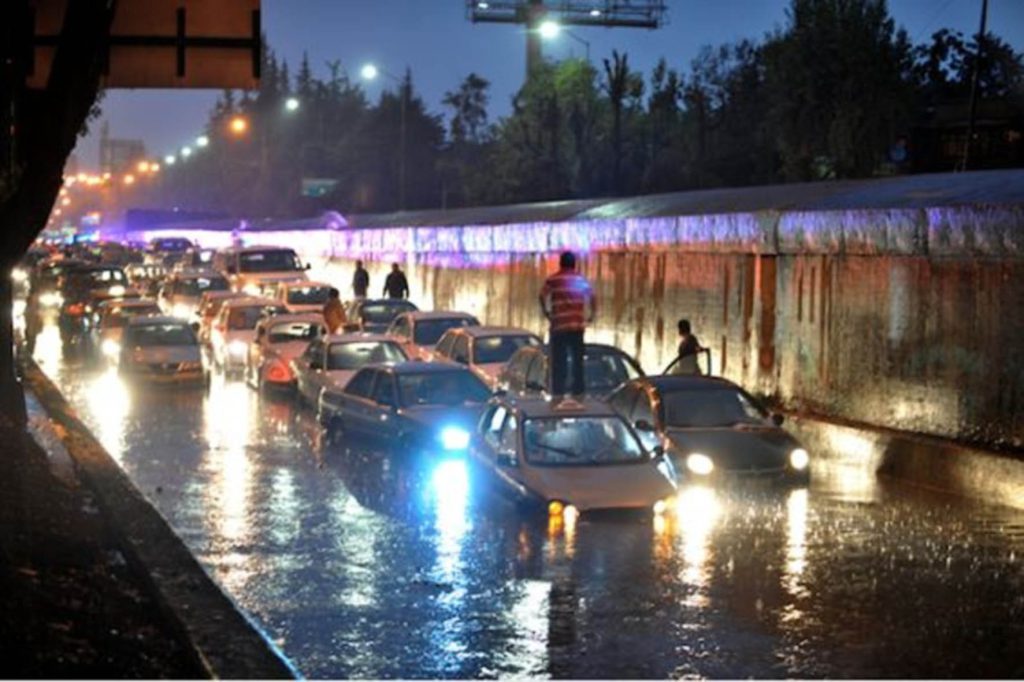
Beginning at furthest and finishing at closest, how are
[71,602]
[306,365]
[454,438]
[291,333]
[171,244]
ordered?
1. [171,244]
2. [291,333]
3. [306,365]
4. [454,438]
5. [71,602]

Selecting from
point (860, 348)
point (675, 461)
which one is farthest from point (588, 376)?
point (675, 461)

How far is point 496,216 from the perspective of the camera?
4156 centimetres

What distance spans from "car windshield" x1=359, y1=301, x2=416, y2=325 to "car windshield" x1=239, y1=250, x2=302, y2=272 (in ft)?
43.4

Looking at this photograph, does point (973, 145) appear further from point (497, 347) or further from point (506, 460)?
point (506, 460)

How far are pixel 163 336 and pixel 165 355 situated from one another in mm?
1126

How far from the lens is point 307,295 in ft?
136

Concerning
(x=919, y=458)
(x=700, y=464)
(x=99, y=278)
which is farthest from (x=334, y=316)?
(x=99, y=278)

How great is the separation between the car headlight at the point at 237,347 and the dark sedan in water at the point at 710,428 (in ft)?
53.9

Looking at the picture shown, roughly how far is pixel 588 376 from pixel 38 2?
9.05 m

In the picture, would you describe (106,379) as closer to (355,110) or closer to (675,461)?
(675,461)

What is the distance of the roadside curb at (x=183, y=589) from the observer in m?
10.3

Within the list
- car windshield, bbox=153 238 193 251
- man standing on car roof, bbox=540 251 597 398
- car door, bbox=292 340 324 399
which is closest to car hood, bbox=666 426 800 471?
man standing on car roof, bbox=540 251 597 398

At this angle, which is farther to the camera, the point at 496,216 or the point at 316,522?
the point at 496,216

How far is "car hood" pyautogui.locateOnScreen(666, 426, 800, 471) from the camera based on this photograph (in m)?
18.5
